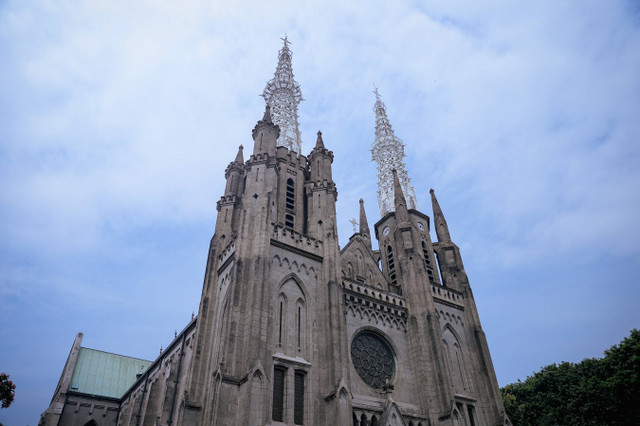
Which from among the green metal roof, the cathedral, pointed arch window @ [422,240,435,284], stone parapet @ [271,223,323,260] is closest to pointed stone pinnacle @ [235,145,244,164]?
the cathedral

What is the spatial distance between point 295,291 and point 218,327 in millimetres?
5384

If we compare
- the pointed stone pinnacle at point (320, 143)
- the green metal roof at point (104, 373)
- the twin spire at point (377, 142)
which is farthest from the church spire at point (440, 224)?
the green metal roof at point (104, 373)

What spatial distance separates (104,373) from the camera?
59.3m

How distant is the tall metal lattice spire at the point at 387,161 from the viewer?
48.1 metres

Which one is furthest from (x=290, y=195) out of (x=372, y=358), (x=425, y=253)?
(x=372, y=358)

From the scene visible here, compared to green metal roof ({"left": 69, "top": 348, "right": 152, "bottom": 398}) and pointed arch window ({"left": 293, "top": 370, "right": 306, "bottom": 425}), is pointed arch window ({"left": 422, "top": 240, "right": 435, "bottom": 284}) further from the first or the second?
green metal roof ({"left": 69, "top": 348, "right": 152, "bottom": 398})

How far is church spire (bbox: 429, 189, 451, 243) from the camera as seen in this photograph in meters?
41.9

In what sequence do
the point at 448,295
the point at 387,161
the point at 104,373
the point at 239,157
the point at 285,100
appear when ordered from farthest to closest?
1. the point at 104,373
2. the point at 387,161
3. the point at 285,100
4. the point at 239,157
5. the point at 448,295

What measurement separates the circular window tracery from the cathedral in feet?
0.26

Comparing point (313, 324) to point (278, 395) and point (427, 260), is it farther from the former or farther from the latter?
point (427, 260)

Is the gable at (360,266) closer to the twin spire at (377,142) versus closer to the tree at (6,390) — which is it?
the twin spire at (377,142)

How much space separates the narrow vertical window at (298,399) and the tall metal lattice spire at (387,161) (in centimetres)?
2405

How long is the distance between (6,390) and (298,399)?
554 inches

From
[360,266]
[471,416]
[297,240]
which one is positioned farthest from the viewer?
[360,266]
